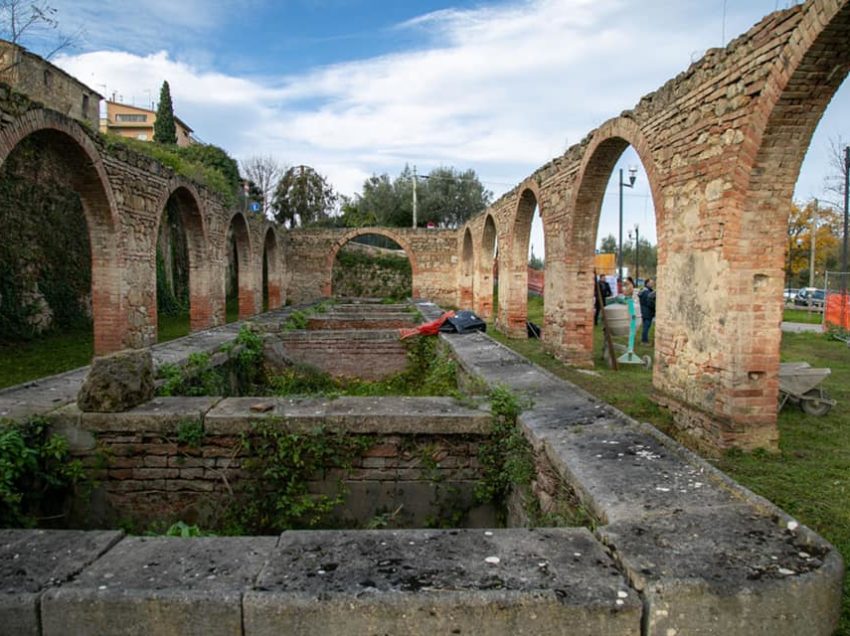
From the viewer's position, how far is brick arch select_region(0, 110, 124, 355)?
7.51 meters

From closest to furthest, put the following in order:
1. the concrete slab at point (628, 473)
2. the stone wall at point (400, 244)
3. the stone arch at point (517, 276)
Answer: the concrete slab at point (628, 473), the stone arch at point (517, 276), the stone wall at point (400, 244)

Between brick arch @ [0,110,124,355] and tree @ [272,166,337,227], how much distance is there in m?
24.7

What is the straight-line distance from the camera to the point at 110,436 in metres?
3.95

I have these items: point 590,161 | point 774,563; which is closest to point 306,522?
point 774,563

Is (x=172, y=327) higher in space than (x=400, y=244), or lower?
lower

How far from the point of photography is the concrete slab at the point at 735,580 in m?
1.83

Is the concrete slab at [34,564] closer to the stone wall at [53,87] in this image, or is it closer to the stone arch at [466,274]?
the stone wall at [53,87]

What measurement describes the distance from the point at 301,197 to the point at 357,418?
30.1 metres

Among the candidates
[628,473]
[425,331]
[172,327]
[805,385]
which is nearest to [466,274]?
[172,327]

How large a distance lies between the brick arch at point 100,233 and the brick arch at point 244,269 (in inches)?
304

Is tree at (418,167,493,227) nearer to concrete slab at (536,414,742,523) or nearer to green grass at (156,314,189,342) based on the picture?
green grass at (156,314,189,342)

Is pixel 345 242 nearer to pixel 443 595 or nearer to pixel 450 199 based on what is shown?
pixel 450 199

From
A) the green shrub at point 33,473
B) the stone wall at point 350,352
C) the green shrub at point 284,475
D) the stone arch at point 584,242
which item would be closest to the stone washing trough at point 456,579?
the green shrub at point 33,473

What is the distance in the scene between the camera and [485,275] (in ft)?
61.7
